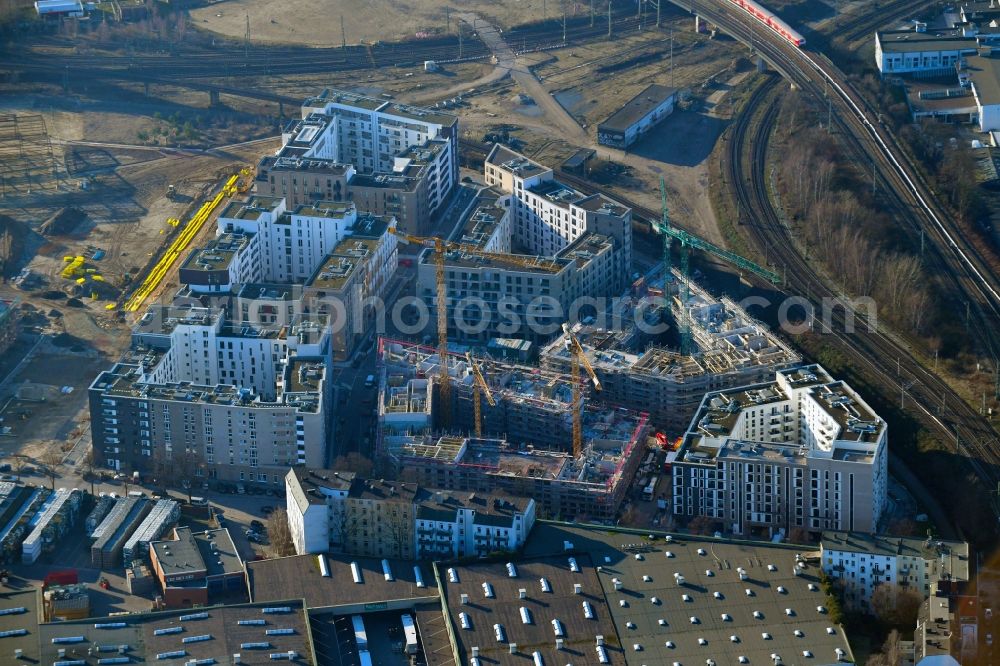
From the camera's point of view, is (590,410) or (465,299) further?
(465,299)

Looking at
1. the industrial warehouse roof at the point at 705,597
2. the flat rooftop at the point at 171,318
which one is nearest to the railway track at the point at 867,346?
the industrial warehouse roof at the point at 705,597

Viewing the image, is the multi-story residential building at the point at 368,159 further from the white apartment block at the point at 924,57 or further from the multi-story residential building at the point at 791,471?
the white apartment block at the point at 924,57

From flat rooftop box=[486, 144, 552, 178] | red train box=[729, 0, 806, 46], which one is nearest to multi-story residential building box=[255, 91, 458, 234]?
flat rooftop box=[486, 144, 552, 178]

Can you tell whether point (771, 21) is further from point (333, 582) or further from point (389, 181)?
point (333, 582)

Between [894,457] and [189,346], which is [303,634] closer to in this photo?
[189,346]

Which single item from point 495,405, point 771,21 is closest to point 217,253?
point 495,405

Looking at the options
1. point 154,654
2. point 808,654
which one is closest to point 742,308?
point 808,654
